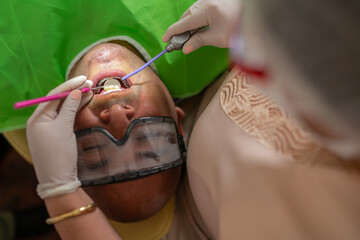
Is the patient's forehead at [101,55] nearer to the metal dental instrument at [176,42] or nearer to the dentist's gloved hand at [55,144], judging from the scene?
the metal dental instrument at [176,42]

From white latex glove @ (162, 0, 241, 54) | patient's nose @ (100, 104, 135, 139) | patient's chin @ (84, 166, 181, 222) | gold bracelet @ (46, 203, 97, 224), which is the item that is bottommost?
patient's chin @ (84, 166, 181, 222)

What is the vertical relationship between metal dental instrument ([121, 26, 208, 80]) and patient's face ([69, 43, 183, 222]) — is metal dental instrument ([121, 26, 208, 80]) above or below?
above

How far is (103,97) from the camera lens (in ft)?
3.48

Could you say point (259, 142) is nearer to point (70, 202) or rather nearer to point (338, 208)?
point (338, 208)

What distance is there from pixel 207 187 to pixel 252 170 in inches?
7.7

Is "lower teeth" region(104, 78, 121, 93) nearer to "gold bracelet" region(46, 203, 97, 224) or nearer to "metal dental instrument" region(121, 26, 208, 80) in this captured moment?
"metal dental instrument" region(121, 26, 208, 80)

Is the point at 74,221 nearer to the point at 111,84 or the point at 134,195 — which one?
the point at 134,195

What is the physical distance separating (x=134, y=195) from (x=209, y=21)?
65cm

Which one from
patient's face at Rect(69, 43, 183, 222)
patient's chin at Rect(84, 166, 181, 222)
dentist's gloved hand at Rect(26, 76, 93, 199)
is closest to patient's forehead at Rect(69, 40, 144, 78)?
patient's face at Rect(69, 43, 183, 222)

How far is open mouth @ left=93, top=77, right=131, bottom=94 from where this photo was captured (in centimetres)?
111

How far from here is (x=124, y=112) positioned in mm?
1024

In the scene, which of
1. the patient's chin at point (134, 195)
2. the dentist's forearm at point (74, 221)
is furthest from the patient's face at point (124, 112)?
the dentist's forearm at point (74, 221)

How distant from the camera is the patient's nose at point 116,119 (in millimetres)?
1012

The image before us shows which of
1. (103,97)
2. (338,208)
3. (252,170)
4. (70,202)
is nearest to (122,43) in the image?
(103,97)
